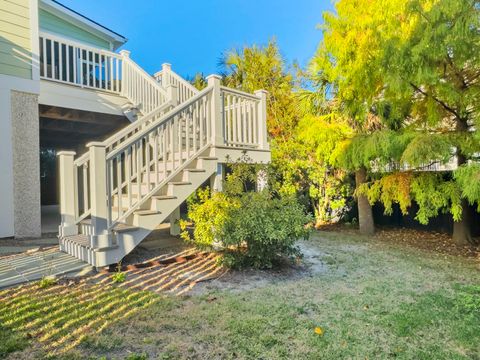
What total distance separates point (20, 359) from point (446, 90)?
624cm

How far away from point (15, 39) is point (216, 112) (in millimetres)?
4047

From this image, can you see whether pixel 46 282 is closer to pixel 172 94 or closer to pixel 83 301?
pixel 83 301

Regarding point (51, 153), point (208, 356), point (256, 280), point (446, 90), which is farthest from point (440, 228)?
point (51, 153)

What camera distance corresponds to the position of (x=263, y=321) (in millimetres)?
2889

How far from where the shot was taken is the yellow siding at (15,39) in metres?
5.98

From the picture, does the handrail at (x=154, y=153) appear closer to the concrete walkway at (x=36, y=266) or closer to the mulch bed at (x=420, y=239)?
the concrete walkway at (x=36, y=266)

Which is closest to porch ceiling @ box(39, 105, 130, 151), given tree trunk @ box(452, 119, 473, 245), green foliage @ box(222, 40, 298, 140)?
green foliage @ box(222, 40, 298, 140)

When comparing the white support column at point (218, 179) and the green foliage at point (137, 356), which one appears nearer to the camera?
the green foliage at point (137, 356)

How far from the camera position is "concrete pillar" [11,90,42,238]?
5969 millimetres

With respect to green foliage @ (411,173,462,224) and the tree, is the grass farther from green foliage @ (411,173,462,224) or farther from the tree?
the tree

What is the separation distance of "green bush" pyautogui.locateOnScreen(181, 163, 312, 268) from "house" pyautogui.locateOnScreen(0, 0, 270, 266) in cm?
64

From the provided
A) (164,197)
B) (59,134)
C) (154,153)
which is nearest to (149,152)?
(154,153)

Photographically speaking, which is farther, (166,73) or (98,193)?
(166,73)

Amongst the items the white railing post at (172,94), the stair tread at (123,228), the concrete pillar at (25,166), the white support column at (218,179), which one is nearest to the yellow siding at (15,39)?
the concrete pillar at (25,166)
